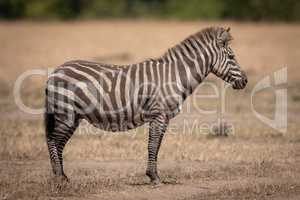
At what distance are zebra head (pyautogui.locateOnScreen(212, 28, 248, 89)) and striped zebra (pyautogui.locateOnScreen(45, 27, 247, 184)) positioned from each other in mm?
383

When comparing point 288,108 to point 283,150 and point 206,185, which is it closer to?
point 283,150

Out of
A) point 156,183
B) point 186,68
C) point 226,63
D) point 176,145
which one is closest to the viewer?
point 156,183

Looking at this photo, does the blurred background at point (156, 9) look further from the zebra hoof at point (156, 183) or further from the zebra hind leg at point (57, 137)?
the zebra hind leg at point (57, 137)

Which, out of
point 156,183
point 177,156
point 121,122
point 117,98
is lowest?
point 156,183

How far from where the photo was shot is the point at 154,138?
9.48 metres

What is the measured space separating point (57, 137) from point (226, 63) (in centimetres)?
255

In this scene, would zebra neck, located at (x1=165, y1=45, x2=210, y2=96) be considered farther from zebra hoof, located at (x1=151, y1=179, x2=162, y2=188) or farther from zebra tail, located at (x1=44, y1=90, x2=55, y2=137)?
zebra tail, located at (x1=44, y1=90, x2=55, y2=137)

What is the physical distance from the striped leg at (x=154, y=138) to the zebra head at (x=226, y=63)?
1.16m

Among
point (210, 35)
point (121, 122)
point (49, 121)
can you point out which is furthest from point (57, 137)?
point (210, 35)

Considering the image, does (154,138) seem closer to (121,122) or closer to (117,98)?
(121,122)

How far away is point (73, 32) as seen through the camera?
41.8 meters

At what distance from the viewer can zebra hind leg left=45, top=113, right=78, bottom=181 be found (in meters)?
9.49

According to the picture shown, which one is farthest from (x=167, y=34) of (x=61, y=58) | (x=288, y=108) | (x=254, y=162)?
(x=254, y=162)

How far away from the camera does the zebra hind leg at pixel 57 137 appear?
31.1ft
